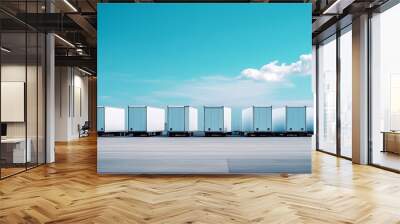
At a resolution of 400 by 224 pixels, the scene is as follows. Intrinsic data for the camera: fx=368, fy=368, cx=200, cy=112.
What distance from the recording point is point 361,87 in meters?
8.15

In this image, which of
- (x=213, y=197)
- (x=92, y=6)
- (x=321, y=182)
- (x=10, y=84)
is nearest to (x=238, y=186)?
(x=213, y=197)

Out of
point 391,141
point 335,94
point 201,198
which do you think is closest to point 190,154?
point 201,198

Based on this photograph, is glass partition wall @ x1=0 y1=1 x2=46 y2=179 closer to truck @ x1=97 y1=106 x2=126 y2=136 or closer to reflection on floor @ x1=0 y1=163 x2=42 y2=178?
reflection on floor @ x1=0 y1=163 x2=42 y2=178

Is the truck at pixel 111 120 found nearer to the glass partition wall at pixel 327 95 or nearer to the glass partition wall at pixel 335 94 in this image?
the glass partition wall at pixel 335 94

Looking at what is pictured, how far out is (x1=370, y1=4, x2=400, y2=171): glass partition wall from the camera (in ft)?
23.8

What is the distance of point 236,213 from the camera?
4273 mm

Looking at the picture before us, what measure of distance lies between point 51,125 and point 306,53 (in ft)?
19.1

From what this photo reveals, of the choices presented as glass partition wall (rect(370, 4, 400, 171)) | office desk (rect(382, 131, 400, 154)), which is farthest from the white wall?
office desk (rect(382, 131, 400, 154))

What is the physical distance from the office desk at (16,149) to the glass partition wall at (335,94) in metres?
7.30

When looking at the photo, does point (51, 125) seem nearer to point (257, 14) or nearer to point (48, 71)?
point (48, 71)

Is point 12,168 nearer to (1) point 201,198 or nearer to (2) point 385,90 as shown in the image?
(1) point 201,198

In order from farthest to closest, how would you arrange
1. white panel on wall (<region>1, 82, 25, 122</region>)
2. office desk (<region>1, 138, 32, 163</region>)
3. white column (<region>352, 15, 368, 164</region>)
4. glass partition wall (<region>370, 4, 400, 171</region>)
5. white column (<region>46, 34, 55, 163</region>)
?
white column (<region>46, 34, 55, 163</region>)
white column (<region>352, 15, 368, 164</region>)
glass partition wall (<region>370, 4, 400, 171</region>)
office desk (<region>1, 138, 32, 163</region>)
white panel on wall (<region>1, 82, 25, 122</region>)

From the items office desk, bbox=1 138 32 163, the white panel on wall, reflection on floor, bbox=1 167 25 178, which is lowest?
reflection on floor, bbox=1 167 25 178

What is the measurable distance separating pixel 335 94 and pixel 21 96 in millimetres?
7712
